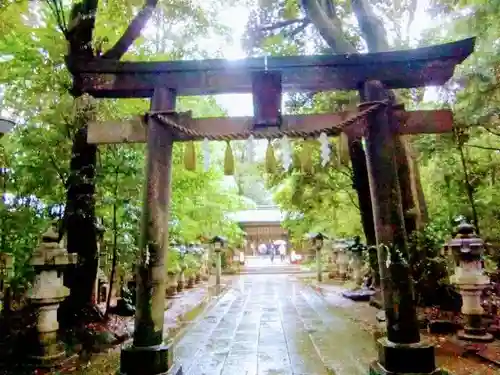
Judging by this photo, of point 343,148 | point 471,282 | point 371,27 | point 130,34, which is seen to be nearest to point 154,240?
point 343,148

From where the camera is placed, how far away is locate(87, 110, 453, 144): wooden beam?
461 centimetres

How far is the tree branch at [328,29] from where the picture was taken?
8.80 m

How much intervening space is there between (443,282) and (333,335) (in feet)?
9.40

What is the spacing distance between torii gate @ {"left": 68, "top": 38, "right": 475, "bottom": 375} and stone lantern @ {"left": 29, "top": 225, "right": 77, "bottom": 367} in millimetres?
1743

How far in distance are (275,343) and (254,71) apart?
169 inches

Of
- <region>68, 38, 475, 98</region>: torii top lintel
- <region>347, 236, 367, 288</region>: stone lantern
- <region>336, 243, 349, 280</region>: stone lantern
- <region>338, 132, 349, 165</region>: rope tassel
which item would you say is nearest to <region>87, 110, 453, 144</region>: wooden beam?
<region>338, 132, 349, 165</region>: rope tassel

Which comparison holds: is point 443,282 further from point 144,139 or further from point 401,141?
point 144,139

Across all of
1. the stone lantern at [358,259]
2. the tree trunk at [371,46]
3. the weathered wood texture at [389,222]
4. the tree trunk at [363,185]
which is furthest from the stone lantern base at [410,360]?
the stone lantern at [358,259]

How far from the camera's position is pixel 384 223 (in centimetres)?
434

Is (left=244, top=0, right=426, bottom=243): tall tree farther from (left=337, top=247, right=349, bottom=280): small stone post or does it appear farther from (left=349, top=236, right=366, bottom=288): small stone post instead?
(left=337, top=247, right=349, bottom=280): small stone post

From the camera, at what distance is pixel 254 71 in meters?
4.75

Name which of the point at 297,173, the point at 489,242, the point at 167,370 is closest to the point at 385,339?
the point at 167,370

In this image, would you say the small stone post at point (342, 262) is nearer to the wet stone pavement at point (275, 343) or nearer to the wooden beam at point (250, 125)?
the wet stone pavement at point (275, 343)

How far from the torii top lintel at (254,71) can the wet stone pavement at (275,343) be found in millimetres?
3604
